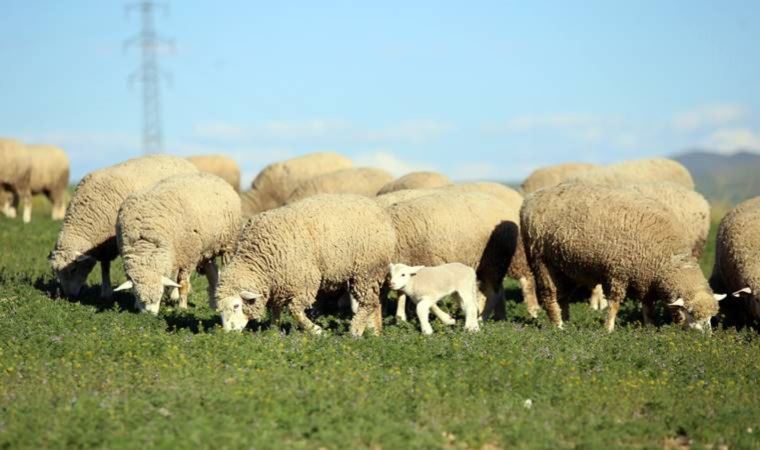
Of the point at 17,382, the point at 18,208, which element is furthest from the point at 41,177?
the point at 17,382

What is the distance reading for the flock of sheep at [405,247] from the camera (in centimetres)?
1467

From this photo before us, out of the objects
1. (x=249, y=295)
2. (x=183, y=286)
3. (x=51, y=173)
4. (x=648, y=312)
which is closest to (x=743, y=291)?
(x=648, y=312)

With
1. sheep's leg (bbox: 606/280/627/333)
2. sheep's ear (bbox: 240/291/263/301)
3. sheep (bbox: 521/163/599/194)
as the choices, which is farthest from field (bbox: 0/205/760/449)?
sheep (bbox: 521/163/599/194)

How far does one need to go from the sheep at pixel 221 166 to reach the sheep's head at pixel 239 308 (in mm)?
25093

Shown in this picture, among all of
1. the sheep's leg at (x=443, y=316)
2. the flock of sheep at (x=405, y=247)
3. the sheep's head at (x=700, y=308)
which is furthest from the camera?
the sheep's leg at (x=443, y=316)

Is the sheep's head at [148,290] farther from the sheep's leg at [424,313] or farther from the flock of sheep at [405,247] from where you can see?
the sheep's leg at [424,313]

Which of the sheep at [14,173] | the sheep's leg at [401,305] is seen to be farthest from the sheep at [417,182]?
the sheep at [14,173]

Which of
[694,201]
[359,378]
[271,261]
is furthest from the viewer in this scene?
[694,201]

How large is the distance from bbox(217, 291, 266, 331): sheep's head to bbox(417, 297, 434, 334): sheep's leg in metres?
2.32

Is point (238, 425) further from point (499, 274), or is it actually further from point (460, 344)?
point (499, 274)

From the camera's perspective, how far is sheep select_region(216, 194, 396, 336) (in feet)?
47.4

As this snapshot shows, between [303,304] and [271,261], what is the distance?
28.9 inches

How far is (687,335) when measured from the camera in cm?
1489

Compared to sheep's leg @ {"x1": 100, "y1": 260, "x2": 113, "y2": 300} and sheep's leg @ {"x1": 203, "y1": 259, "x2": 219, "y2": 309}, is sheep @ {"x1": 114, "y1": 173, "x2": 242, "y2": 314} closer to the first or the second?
sheep's leg @ {"x1": 203, "y1": 259, "x2": 219, "y2": 309}
